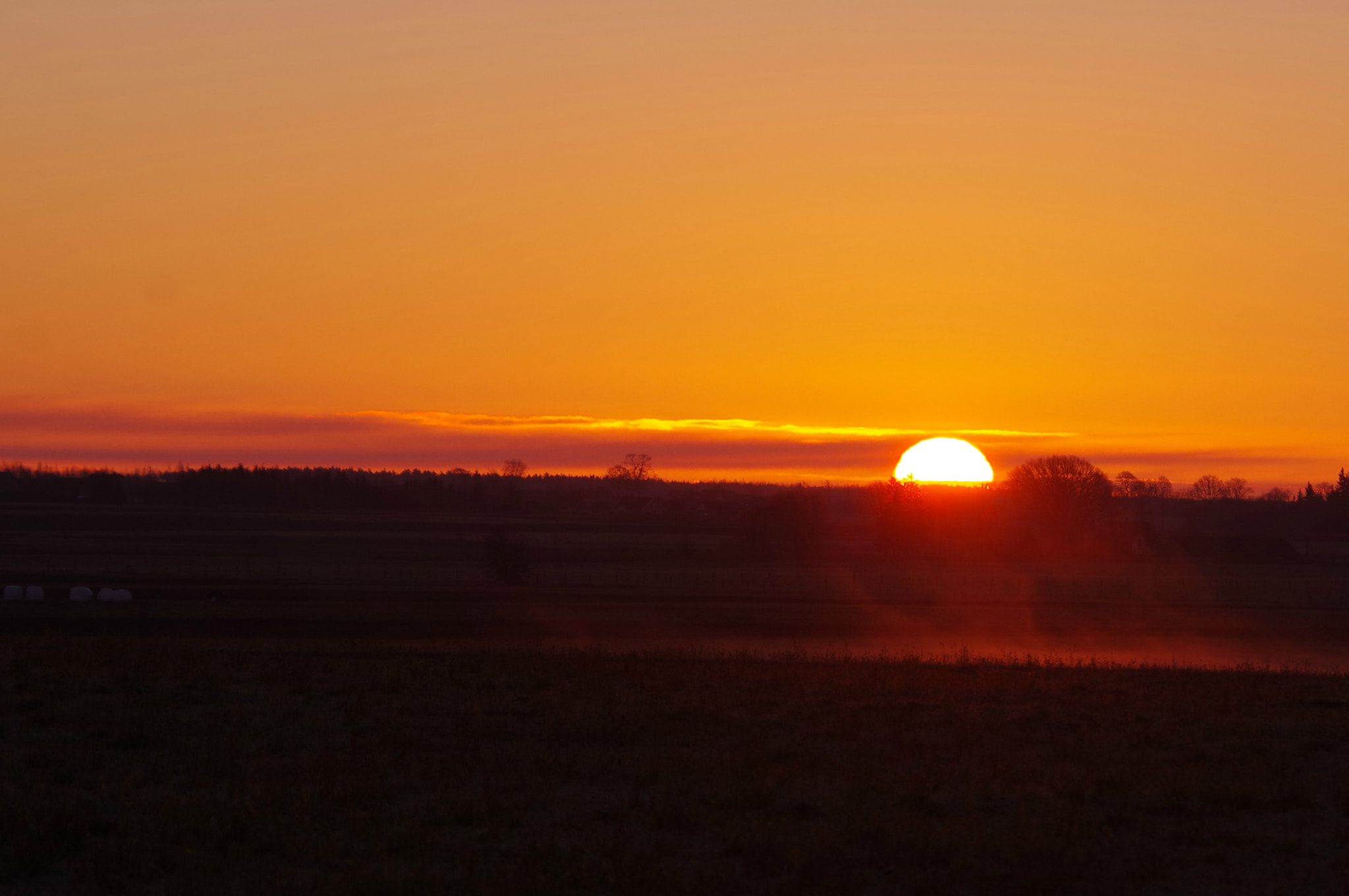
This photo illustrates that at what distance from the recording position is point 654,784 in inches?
474

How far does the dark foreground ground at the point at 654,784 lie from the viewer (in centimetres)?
908

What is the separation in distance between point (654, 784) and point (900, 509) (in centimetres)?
8545

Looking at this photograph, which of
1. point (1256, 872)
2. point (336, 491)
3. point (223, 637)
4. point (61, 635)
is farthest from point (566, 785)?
point (336, 491)

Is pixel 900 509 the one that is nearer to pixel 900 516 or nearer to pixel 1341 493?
pixel 900 516

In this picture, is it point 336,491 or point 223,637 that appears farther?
point 336,491

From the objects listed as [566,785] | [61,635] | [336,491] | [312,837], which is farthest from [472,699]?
[336,491]

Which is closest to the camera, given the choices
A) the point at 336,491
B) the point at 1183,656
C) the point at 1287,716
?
the point at 1287,716

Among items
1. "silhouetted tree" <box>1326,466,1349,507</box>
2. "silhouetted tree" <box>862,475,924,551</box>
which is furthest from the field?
"silhouetted tree" <box>1326,466,1349,507</box>

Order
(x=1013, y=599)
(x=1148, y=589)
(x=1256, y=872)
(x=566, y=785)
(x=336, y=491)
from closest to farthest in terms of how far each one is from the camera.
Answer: (x=1256, y=872) → (x=566, y=785) → (x=1013, y=599) → (x=1148, y=589) → (x=336, y=491)

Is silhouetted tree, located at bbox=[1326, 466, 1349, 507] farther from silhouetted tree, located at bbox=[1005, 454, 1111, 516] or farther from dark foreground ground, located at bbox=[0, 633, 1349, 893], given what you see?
dark foreground ground, located at bbox=[0, 633, 1349, 893]

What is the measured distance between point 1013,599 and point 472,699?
44.7 meters

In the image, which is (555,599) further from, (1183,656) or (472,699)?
(472,699)

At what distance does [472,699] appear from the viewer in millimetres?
17594

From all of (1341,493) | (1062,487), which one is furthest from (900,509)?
(1341,493)
